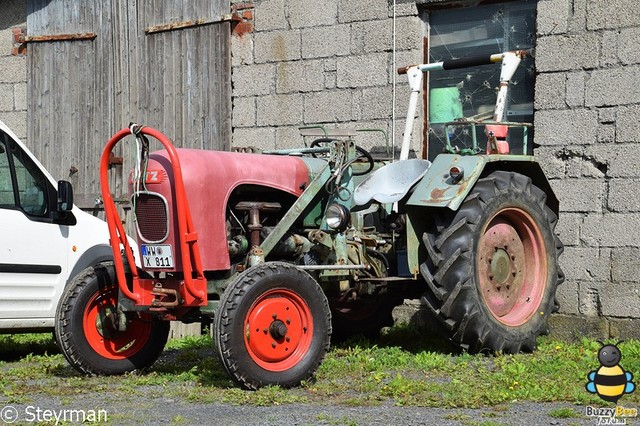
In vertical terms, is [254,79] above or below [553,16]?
below

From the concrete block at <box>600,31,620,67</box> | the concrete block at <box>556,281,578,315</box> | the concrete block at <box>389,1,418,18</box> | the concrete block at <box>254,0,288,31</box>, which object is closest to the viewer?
the concrete block at <box>600,31,620,67</box>

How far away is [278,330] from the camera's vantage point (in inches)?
239

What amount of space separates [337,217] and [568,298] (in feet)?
8.59

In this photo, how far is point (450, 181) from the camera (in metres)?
7.27

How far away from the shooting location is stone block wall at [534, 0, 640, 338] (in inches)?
324

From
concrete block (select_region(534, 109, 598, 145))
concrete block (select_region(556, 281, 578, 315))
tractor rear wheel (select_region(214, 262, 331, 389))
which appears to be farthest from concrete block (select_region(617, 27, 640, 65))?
tractor rear wheel (select_region(214, 262, 331, 389))

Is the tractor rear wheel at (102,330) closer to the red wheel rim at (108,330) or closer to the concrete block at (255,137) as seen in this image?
the red wheel rim at (108,330)

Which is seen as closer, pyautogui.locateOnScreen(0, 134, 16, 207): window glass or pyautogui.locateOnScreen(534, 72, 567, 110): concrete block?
pyautogui.locateOnScreen(0, 134, 16, 207): window glass

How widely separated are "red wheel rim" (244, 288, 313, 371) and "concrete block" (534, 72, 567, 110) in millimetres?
3432

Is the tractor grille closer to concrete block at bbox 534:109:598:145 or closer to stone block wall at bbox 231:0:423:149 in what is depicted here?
stone block wall at bbox 231:0:423:149

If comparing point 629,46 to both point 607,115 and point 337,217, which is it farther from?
point 337,217

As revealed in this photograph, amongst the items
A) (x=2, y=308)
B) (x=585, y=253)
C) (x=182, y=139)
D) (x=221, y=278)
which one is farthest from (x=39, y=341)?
(x=585, y=253)

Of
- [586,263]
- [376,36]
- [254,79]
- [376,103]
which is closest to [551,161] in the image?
[586,263]

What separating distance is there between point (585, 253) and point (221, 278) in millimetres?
3364
